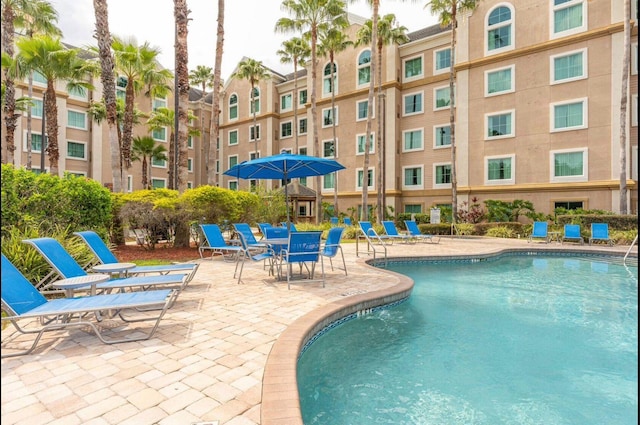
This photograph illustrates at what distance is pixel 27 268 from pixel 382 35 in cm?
2492

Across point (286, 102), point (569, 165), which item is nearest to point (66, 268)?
point (569, 165)

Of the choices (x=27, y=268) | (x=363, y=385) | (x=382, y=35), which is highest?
(x=382, y=35)

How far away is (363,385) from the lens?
13.1 feet

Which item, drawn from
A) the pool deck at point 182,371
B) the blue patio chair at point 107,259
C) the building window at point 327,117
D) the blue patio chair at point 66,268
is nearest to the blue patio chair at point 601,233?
the pool deck at point 182,371

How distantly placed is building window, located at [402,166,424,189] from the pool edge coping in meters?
21.3

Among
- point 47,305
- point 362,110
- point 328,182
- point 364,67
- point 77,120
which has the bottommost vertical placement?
point 47,305

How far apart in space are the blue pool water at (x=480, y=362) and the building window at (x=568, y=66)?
1948 centimetres

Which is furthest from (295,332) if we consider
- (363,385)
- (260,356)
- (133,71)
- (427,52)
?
(427,52)

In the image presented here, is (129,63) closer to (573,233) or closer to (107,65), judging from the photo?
(107,65)

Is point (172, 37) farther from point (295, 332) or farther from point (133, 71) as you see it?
point (295, 332)

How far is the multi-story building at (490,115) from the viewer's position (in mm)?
21297

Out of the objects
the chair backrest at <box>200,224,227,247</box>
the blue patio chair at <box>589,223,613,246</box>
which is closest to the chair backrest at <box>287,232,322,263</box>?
the chair backrest at <box>200,224,227,247</box>

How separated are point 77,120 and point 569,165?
3684cm

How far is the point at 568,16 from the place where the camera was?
22.5m
